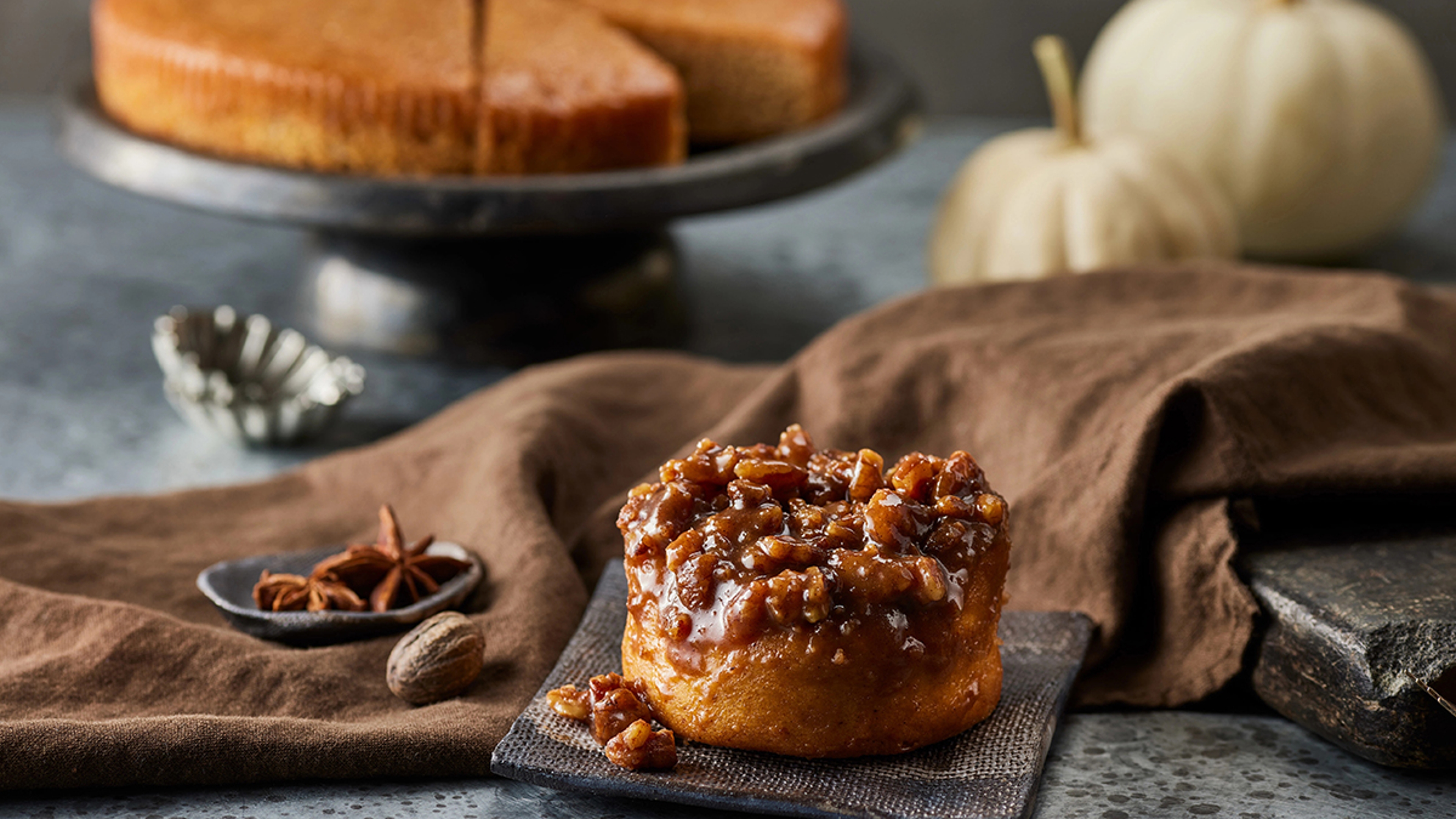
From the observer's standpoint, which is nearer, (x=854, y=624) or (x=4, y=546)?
(x=854, y=624)

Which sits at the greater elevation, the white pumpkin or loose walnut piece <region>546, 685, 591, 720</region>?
the white pumpkin

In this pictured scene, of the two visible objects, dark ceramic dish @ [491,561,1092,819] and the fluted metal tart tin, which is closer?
dark ceramic dish @ [491,561,1092,819]

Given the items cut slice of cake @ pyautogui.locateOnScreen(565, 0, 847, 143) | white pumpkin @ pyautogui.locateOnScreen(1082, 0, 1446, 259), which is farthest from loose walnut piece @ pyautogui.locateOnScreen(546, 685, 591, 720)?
white pumpkin @ pyautogui.locateOnScreen(1082, 0, 1446, 259)

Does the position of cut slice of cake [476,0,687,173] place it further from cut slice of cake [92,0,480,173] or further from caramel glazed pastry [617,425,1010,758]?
caramel glazed pastry [617,425,1010,758]

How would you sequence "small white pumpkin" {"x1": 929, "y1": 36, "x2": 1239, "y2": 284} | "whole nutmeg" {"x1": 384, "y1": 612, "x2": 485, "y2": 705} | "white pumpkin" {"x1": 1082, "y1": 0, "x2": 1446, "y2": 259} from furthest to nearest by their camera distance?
"white pumpkin" {"x1": 1082, "y1": 0, "x2": 1446, "y2": 259} → "small white pumpkin" {"x1": 929, "y1": 36, "x2": 1239, "y2": 284} → "whole nutmeg" {"x1": 384, "y1": 612, "x2": 485, "y2": 705}

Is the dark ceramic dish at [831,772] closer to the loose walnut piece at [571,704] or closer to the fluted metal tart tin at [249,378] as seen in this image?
the loose walnut piece at [571,704]

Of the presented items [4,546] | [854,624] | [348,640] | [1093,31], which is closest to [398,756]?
[348,640]

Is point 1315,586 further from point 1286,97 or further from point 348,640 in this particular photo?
point 1286,97
